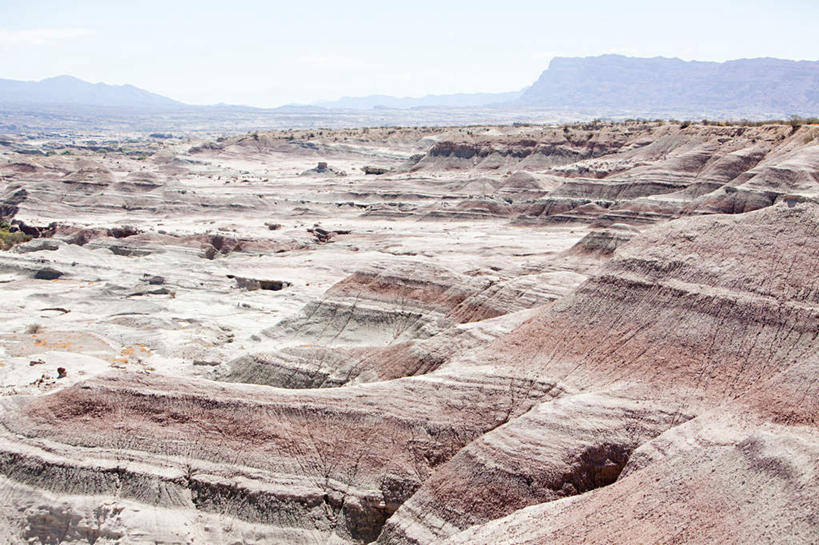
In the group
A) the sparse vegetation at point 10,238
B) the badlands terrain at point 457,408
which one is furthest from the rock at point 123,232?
the badlands terrain at point 457,408

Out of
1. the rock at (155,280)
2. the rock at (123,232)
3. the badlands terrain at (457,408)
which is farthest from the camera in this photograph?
the rock at (123,232)

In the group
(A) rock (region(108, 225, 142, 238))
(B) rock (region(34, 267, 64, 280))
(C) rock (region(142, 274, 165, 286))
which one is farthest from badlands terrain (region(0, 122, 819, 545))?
(A) rock (region(108, 225, 142, 238))

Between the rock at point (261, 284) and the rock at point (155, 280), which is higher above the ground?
the rock at point (155, 280)

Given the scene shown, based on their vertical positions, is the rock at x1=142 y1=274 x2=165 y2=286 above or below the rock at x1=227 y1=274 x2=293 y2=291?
above

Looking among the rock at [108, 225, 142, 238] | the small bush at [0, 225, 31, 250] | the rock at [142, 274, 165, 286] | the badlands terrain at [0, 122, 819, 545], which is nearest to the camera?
the badlands terrain at [0, 122, 819, 545]

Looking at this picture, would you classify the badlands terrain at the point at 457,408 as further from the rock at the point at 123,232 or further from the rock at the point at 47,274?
the rock at the point at 123,232

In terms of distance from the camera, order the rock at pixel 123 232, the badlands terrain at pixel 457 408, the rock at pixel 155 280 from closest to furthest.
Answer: the badlands terrain at pixel 457 408
the rock at pixel 155 280
the rock at pixel 123 232

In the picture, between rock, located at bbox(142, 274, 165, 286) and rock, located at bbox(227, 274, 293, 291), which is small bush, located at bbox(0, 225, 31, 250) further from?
rock, located at bbox(227, 274, 293, 291)

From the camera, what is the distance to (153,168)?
103062 millimetres

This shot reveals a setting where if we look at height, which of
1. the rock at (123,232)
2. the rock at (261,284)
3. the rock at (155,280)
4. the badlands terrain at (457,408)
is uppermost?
the badlands terrain at (457,408)

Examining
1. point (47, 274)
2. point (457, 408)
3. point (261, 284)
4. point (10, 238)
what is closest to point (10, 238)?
point (10, 238)

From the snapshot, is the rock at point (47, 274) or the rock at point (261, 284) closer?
the rock at point (261, 284)

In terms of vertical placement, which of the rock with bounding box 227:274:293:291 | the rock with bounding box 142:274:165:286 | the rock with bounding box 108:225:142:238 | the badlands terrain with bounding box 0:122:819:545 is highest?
the badlands terrain with bounding box 0:122:819:545

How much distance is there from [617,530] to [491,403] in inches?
213
